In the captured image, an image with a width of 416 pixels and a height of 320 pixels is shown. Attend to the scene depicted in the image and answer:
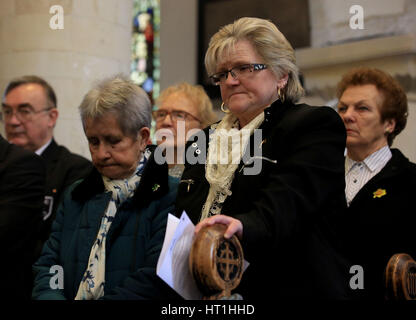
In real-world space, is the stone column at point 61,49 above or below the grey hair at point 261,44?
above

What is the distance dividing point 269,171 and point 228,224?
1.41 ft

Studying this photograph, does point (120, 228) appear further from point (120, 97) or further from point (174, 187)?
point (120, 97)

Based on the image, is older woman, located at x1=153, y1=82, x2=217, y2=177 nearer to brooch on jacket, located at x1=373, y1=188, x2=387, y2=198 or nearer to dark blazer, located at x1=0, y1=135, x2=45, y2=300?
dark blazer, located at x1=0, y1=135, x2=45, y2=300

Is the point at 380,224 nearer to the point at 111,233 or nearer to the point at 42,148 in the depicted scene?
the point at 111,233

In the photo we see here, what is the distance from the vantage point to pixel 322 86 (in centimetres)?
632

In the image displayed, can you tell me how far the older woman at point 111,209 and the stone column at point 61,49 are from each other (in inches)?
105

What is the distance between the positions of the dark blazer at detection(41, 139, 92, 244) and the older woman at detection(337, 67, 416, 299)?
1.82 meters

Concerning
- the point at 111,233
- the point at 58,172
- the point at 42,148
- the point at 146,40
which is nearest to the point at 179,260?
the point at 111,233

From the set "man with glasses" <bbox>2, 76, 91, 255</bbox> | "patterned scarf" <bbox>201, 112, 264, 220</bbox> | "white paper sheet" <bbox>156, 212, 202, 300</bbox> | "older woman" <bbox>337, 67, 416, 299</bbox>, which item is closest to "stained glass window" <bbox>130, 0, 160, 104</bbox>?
"man with glasses" <bbox>2, 76, 91, 255</bbox>

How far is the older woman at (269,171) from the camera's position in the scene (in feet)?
7.73

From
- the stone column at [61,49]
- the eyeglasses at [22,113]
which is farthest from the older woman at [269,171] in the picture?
the stone column at [61,49]

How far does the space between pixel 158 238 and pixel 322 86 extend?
381cm

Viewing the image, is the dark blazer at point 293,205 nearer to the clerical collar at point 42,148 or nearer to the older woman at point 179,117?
the older woman at point 179,117
